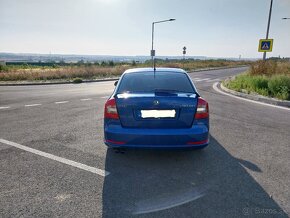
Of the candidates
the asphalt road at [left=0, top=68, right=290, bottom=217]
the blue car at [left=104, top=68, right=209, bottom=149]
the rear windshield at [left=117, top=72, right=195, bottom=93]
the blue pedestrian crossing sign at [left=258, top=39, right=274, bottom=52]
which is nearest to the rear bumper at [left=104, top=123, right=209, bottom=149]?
the blue car at [left=104, top=68, right=209, bottom=149]

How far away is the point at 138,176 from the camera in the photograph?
140 inches

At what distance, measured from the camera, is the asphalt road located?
279 centimetres

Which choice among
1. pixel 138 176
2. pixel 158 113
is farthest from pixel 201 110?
pixel 138 176

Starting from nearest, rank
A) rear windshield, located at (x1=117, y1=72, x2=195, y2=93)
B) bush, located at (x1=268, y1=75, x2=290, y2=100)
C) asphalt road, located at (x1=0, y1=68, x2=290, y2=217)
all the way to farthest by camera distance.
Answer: asphalt road, located at (x1=0, y1=68, x2=290, y2=217), rear windshield, located at (x1=117, y1=72, x2=195, y2=93), bush, located at (x1=268, y1=75, x2=290, y2=100)

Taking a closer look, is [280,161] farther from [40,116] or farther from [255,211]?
[40,116]

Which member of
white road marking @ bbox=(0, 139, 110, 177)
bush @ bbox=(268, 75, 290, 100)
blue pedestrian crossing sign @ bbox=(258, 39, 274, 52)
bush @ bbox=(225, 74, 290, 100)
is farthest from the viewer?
blue pedestrian crossing sign @ bbox=(258, 39, 274, 52)

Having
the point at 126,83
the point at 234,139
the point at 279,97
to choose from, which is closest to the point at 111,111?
the point at 126,83

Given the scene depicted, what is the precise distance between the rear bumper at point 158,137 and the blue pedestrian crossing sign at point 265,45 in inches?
551

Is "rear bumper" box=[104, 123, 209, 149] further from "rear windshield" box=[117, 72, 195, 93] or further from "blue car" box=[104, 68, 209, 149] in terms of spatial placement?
"rear windshield" box=[117, 72, 195, 93]

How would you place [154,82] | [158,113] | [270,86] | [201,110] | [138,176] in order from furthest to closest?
[270,86], [154,82], [201,110], [158,113], [138,176]

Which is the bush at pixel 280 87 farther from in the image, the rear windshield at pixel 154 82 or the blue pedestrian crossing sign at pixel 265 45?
the rear windshield at pixel 154 82

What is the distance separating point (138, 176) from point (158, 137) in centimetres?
66

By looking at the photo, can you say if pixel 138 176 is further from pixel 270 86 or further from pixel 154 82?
pixel 270 86

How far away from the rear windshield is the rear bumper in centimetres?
78
